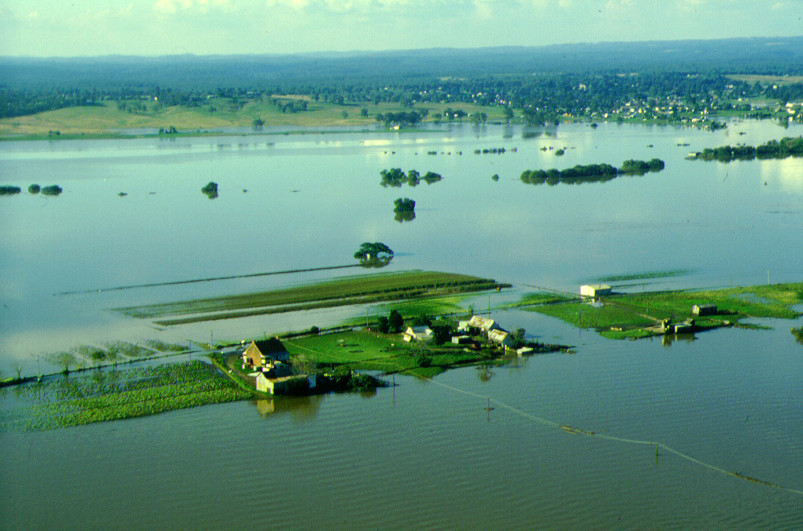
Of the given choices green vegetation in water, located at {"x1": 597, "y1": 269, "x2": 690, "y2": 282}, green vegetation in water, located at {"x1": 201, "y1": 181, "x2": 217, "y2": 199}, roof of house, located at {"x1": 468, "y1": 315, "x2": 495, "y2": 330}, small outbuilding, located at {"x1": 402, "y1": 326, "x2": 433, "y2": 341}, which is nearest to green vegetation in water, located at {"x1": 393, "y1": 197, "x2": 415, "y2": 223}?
green vegetation in water, located at {"x1": 201, "y1": 181, "x2": 217, "y2": 199}

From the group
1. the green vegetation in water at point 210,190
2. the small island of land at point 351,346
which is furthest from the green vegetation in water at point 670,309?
the green vegetation in water at point 210,190

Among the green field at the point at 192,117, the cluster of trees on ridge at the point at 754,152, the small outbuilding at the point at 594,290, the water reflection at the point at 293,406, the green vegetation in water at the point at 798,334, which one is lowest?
the water reflection at the point at 293,406

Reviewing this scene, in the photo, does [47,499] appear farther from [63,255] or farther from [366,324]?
[63,255]

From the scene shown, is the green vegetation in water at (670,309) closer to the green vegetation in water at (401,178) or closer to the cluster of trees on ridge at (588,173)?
the cluster of trees on ridge at (588,173)

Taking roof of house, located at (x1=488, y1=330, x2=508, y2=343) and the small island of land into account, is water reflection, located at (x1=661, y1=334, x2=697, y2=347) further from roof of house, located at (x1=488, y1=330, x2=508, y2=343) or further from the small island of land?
roof of house, located at (x1=488, y1=330, x2=508, y2=343)

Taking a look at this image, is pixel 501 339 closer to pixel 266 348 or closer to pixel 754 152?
pixel 266 348

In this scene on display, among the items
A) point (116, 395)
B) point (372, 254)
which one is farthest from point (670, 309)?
point (116, 395)

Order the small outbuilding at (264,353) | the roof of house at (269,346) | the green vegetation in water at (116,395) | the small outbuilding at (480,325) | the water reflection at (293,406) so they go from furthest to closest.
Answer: the small outbuilding at (480,325)
the roof of house at (269,346)
the small outbuilding at (264,353)
the water reflection at (293,406)
the green vegetation in water at (116,395)
